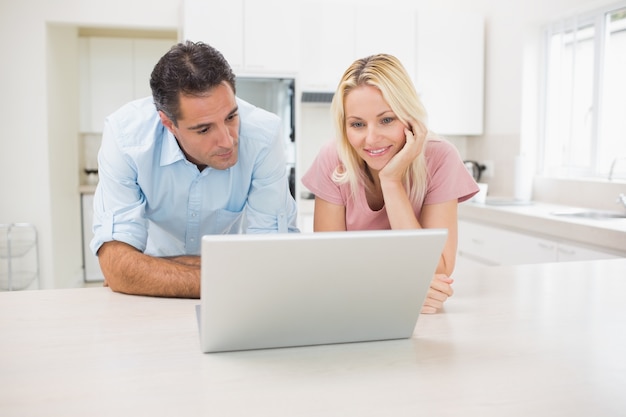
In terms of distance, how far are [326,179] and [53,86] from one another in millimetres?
3250

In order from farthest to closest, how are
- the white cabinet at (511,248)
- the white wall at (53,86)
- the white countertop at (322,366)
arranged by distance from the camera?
1. the white wall at (53,86)
2. the white cabinet at (511,248)
3. the white countertop at (322,366)

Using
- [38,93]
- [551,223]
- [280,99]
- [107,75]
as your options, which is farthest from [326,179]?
[107,75]

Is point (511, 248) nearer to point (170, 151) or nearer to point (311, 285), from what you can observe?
point (170, 151)

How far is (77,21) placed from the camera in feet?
13.1

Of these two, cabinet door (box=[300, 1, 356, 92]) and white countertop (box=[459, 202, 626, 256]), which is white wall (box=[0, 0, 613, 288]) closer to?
white countertop (box=[459, 202, 626, 256])

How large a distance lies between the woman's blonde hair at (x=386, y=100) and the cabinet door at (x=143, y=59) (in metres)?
4.11

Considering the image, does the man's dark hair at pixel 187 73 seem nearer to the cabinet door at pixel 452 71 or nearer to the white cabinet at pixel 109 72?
the cabinet door at pixel 452 71

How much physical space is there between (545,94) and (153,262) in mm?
3326

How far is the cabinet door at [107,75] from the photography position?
5.35 metres

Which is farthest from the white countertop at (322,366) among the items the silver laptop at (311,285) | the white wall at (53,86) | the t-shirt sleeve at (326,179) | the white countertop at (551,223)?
the white wall at (53,86)

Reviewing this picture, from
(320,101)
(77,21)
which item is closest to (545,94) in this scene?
(320,101)

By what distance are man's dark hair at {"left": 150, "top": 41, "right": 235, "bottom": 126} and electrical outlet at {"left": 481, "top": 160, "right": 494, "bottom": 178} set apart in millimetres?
3131

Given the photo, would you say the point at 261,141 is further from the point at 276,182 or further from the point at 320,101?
the point at 320,101

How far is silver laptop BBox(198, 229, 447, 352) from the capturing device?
0.88 m
